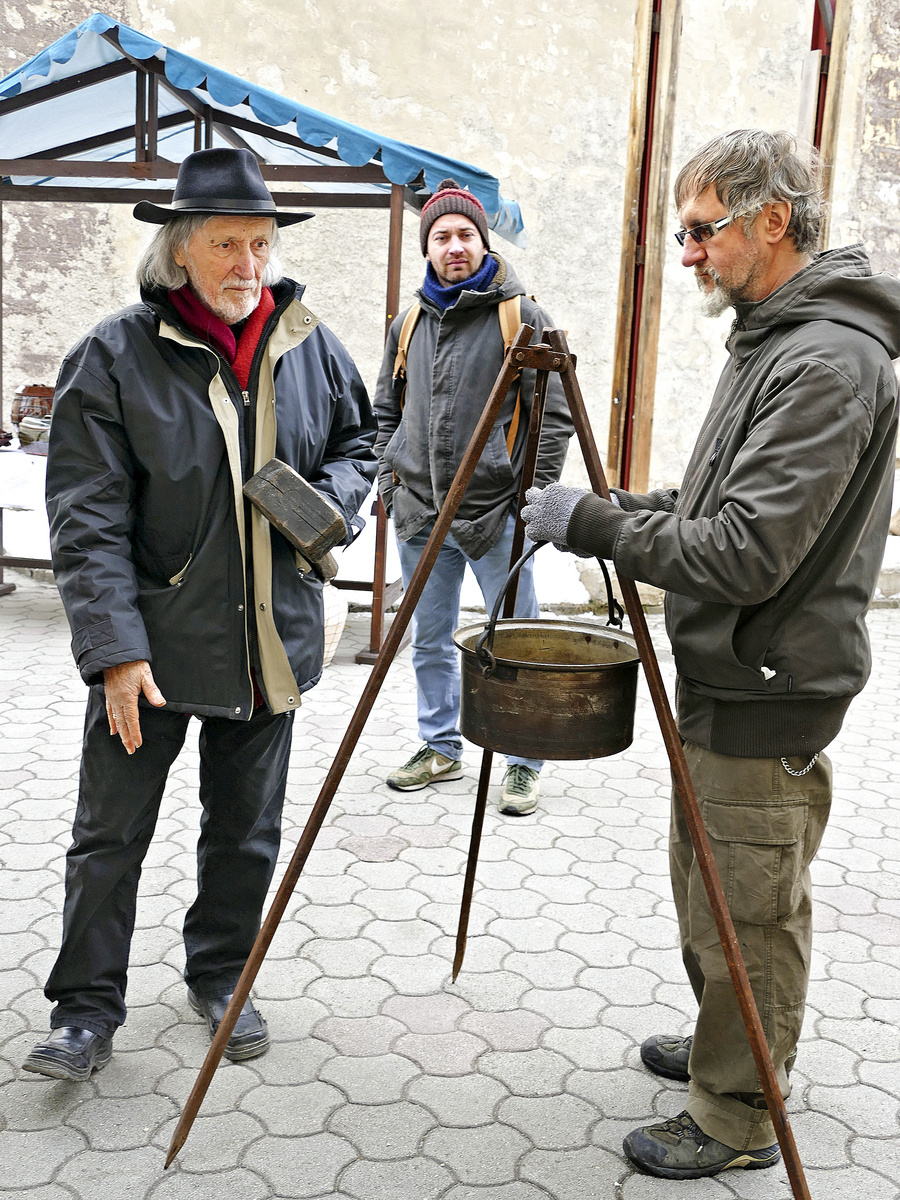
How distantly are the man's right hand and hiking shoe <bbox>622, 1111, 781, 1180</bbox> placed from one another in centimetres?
139

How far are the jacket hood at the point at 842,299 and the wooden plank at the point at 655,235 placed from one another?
5654mm

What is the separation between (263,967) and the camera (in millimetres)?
3031

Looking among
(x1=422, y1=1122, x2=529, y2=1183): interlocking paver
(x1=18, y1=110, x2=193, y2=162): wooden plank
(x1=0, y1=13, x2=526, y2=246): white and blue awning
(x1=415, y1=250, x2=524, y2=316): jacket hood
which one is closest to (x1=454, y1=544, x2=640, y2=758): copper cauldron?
(x1=422, y1=1122, x2=529, y2=1183): interlocking paver

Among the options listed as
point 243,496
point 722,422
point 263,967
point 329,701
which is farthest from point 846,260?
point 329,701

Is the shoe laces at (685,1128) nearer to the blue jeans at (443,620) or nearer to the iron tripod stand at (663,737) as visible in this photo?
the iron tripod stand at (663,737)

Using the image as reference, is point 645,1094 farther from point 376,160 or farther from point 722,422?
point 376,160

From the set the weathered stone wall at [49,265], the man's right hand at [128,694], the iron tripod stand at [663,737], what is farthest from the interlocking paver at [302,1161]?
the weathered stone wall at [49,265]

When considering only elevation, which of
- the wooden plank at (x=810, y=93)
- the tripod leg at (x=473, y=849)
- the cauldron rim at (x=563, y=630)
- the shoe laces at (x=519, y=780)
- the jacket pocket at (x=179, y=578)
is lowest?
the shoe laces at (x=519, y=780)

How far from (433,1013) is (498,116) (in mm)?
8778

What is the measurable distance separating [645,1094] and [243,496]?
169 cm

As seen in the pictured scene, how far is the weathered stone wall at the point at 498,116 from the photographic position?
957 centimetres

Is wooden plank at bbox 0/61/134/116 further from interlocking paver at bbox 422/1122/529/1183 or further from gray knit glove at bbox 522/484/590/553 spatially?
interlocking paver at bbox 422/1122/529/1183

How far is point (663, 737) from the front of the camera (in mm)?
2160

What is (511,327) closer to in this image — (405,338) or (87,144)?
(405,338)
